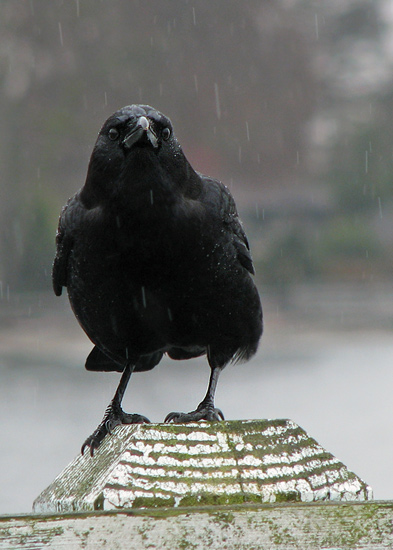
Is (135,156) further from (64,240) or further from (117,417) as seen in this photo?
(117,417)

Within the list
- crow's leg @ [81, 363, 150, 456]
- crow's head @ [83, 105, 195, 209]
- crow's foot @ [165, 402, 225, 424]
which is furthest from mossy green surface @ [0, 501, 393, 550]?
crow's head @ [83, 105, 195, 209]

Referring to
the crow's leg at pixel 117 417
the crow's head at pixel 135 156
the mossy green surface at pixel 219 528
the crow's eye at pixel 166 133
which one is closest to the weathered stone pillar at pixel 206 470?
the mossy green surface at pixel 219 528

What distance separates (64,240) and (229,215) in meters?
0.68

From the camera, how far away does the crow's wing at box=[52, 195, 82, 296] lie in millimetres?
3111

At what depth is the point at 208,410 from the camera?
287cm

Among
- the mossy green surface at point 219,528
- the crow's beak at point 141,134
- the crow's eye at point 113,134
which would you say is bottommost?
the mossy green surface at point 219,528

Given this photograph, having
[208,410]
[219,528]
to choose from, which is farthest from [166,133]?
[219,528]

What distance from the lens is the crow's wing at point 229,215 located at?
314 cm

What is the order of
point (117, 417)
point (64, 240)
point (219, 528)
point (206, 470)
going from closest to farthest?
point (219, 528) < point (206, 470) < point (117, 417) < point (64, 240)

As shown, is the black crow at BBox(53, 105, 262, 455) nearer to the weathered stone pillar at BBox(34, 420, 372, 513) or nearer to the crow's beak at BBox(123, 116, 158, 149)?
the crow's beak at BBox(123, 116, 158, 149)

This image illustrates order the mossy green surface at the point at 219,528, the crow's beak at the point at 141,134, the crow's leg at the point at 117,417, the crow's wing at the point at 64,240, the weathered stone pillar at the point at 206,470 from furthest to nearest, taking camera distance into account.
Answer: the crow's wing at the point at 64,240, the crow's beak at the point at 141,134, the crow's leg at the point at 117,417, the weathered stone pillar at the point at 206,470, the mossy green surface at the point at 219,528

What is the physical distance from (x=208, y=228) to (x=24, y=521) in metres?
1.80

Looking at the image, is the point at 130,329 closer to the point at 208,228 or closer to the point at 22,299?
the point at 208,228

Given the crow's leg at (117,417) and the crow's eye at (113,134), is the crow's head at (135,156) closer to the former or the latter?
the crow's eye at (113,134)
